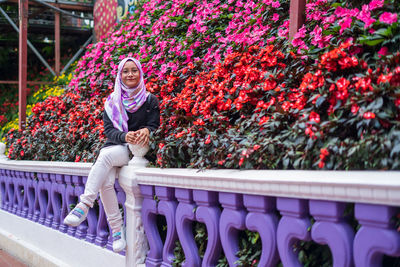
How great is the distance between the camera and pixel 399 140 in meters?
1.71

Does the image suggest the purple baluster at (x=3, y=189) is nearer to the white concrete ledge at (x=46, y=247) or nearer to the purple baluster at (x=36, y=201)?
the white concrete ledge at (x=46, y=247)

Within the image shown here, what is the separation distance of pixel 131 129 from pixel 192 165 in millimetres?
799

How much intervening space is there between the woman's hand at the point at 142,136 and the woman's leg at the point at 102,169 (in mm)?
211

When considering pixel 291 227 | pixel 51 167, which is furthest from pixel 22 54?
pixel 291 227

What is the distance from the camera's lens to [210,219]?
2375 mm

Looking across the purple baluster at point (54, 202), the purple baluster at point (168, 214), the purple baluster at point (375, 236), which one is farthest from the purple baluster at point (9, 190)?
the purple baluster at point (375, 236)

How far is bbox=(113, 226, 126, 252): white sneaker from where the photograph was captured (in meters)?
3.04

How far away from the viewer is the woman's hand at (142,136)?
3.01 m

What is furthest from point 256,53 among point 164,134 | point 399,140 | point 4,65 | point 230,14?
point 4,65

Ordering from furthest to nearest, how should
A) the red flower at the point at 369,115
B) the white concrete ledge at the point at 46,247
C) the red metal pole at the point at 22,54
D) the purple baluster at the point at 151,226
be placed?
the red metal pole at the point at 22,54
the white concrete ledge at the point at 46,247
the purple baluster at the point at 151,226
the red flower at the point at 369,115

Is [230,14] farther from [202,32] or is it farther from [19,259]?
[19,259]

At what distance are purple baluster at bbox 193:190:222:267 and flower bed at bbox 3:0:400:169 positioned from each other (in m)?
0.21

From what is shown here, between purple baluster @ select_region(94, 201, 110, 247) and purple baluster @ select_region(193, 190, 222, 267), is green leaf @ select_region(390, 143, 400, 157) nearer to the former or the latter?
purple baluster @ select_region(193, 190, 222, 267)

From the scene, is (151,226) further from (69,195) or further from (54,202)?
(54,202)
